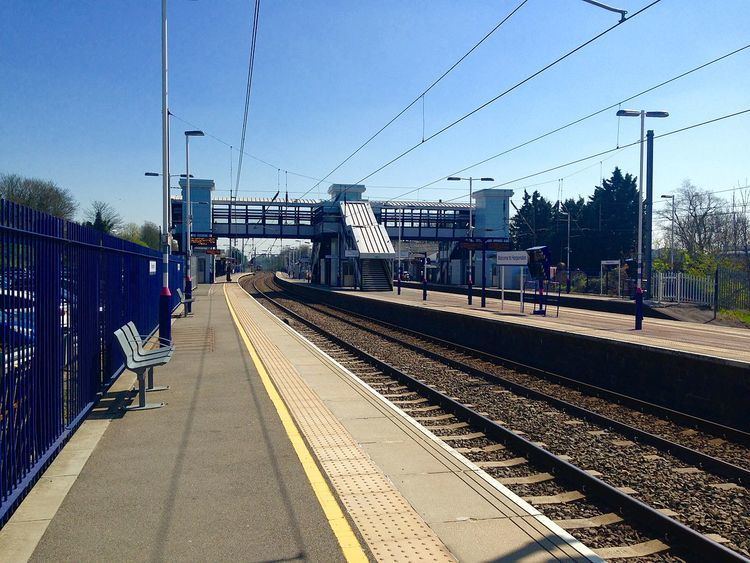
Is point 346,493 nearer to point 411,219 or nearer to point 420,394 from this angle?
point 420,394

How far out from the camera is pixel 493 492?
557 centimetres

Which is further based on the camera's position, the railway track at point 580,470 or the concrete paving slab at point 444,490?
the railway track at point 580,470

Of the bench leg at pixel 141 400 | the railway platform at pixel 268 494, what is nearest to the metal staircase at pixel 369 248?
the bench leg at pixel 141 400

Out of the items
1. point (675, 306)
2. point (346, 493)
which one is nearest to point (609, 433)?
point (346, 493)

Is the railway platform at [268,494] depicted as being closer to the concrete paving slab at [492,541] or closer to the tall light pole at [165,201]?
the concrete paving slab at [492,541]

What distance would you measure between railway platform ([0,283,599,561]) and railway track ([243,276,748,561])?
2.20 ft

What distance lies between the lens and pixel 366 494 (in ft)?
17.9

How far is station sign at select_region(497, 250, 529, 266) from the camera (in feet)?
89.0

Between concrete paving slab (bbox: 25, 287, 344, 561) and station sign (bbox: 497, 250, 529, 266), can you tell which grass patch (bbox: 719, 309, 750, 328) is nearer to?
→ station sign (bbox: 497, 250, 529, 266)

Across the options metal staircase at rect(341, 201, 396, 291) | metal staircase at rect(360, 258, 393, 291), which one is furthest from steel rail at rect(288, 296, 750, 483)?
metal staircase at rect(360, 258, 393, 291)

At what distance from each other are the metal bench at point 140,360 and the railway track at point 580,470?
3.80 metres

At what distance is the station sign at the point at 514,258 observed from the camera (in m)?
27.1

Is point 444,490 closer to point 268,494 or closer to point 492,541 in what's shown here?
point 492,541

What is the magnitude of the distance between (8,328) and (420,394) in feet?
25.5
